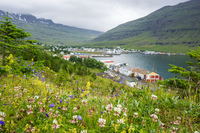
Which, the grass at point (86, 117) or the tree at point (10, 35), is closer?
the grass at point (86, 117)

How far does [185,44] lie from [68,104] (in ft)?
786

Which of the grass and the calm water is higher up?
the grass

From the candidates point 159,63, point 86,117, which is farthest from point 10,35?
point 159,63

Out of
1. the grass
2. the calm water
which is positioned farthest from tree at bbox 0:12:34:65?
the calm water

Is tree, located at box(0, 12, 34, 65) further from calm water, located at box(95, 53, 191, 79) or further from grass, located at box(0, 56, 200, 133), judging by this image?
calm water, located at box(95, 53, 191, 79)

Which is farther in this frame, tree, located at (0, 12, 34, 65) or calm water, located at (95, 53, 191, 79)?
calm water, located at (95, 53, 191, 79)

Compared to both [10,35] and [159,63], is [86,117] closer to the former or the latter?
[10,35]

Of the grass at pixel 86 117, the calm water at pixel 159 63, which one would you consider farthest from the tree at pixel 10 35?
the calm water at pixel 159 63

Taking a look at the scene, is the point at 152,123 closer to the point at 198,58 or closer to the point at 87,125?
the point at 87,125

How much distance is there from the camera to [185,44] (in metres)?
197

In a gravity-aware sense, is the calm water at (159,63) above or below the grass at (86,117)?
below

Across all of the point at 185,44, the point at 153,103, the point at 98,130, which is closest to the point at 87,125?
the point at 98,130

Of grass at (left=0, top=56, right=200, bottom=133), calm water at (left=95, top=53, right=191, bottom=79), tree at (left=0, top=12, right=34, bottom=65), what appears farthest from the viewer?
calm water at (left=95, top=53, right=191, bottom=79)

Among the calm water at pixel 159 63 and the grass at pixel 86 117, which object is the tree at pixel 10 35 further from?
the calm water at pixel 159 63
